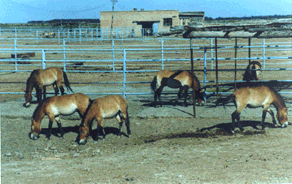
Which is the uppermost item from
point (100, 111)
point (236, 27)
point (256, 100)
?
point (236, 27)

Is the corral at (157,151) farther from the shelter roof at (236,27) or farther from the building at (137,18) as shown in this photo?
the building at (137,18)

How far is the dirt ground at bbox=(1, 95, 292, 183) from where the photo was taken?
506cm

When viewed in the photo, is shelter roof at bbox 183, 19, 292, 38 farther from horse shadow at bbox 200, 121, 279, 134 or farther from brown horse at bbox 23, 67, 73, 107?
brown horse at bbox 23, 67, 73, 107

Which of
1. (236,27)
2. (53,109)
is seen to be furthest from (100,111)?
(236,27)

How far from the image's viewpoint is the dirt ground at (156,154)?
506 centimetres

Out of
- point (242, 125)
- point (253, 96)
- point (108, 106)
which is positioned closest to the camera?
point (108, 106)

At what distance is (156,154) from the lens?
20.3 feet

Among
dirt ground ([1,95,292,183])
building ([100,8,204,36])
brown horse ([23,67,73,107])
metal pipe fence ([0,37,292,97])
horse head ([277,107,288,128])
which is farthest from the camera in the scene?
building ([100,8,204,36])

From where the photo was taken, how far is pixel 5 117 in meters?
9.23

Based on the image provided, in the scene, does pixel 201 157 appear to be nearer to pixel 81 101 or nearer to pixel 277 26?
pixel 81 101

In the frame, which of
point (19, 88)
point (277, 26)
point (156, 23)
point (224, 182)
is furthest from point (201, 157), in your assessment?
point (156, 23)

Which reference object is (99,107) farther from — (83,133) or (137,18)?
(137,18)

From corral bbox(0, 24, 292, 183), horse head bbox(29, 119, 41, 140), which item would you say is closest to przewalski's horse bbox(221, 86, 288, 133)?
corral bbox(0, 24, 292, 183)

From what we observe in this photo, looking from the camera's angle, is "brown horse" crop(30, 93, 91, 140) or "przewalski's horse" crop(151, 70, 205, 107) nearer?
"brown horse" crop(30, 93, 91, 140)
